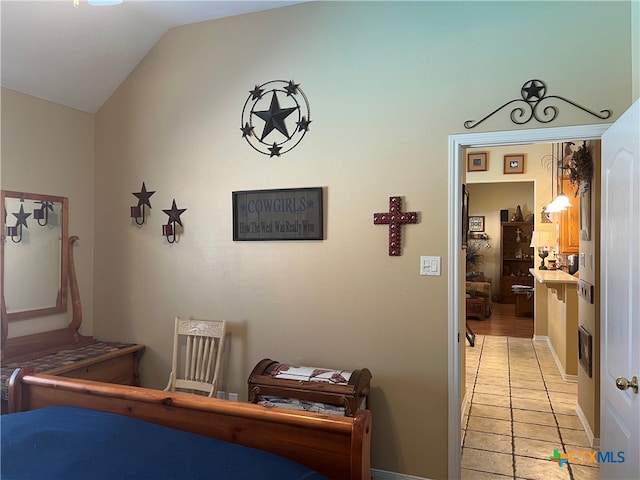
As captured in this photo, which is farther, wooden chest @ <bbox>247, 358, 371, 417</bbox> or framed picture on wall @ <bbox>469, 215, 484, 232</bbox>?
framed picture on wall @ <bbox>469, 215, 484, 232</bbox>

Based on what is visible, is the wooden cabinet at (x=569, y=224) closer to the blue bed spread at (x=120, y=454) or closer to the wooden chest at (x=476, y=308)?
the wooden chest at (x=476, y=308)

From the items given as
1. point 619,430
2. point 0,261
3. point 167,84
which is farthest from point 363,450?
point 167,84

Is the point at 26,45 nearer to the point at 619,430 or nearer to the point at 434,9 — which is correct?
the point at 434,9

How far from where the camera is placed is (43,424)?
5.50 ft

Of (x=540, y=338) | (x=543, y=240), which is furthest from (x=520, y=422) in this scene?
(x=543, y=240)

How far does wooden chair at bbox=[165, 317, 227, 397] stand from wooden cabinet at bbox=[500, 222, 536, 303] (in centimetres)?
762

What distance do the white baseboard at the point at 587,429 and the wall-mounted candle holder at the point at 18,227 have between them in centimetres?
424

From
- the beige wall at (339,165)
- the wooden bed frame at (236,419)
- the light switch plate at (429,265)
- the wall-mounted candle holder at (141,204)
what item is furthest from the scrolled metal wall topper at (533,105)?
the wall-mounted candle holder at (141,204)

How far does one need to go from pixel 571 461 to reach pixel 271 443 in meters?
2.35

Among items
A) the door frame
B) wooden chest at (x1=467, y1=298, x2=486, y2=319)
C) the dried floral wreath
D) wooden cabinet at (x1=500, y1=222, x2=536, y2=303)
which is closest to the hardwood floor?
wooden chest at (x1=467, y1=298, x2=486, y2=319)

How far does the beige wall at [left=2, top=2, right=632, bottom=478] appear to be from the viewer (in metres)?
2.42

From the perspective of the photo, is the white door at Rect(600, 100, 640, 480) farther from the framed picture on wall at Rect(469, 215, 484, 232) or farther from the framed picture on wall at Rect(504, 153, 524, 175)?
the framed picture on wall at Rect(469, 215, 484, 232)

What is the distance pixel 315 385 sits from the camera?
2.43 meters

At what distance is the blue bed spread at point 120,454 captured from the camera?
4.50 feet
